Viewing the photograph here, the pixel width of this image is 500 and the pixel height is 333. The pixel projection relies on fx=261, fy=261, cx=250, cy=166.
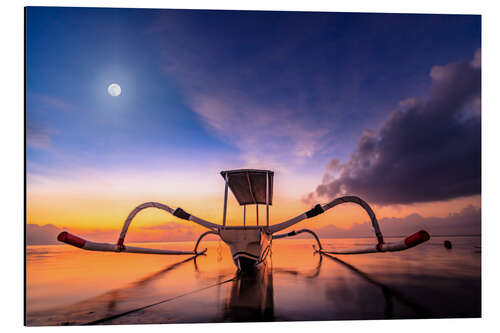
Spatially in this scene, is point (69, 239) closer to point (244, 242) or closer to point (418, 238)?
point (244, 242)

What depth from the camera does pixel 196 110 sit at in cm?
895

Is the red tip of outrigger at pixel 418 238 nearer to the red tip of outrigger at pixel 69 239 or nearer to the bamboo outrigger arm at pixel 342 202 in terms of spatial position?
the bamboo outrigger arm at pixel 342 202

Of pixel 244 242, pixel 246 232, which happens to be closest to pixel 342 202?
pixel 246 232

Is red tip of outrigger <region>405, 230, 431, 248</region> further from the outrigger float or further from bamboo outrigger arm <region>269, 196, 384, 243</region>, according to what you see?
bamboo outrigger arm <region>269, 196, 384, 243</region>

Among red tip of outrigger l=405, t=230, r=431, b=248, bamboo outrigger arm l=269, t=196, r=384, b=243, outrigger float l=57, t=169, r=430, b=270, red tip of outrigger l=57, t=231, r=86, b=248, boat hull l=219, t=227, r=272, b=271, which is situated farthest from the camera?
boat hull l=219, t=227, r=272, b=271

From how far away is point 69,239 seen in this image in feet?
20.1

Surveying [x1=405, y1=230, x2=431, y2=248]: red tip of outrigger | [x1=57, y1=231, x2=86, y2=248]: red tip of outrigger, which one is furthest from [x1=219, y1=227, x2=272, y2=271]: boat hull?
[x1=405, y1=230, x2=431, y2=248]: red tip of outrigger

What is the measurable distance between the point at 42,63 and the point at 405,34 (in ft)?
29.1

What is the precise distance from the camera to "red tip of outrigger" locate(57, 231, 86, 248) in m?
6.04

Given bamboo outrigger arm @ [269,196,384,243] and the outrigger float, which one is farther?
bamboo outrigger arm @ [269,196,384,243]

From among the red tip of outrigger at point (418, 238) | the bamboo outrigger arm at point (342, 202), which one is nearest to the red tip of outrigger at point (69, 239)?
the bamboo outrigger arm at point (342, 202)

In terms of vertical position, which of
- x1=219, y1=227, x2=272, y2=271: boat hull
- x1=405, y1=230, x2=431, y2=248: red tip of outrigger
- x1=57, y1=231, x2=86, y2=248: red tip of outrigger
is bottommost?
x1=219, y1=227, x2=272, y2=271: boat hull

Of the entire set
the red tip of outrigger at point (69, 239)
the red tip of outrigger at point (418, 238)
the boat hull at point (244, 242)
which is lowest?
the boat hull at point (244, 242)

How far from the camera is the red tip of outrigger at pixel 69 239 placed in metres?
6.04
